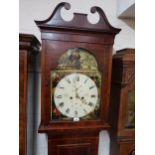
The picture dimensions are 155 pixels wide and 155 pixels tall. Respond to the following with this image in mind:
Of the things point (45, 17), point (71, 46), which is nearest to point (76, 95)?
point (71, 46)

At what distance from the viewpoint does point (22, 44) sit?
2.77 ft

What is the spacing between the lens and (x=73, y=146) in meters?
1.12

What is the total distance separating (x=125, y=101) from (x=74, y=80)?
40 centimetres

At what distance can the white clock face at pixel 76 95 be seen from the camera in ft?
3.48

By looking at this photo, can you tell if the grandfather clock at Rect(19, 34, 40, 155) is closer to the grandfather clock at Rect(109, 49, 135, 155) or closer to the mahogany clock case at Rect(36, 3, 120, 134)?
the mahogany clock case at Rect(36, 3, 120, 134)

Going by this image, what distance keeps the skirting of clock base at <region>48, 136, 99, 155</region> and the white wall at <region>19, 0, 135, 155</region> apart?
1.08ft

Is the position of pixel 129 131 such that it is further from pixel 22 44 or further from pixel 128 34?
pixel 22 44

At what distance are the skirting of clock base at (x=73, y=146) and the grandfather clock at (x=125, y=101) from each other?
0.20m

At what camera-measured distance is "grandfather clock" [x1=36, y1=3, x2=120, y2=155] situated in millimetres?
1021

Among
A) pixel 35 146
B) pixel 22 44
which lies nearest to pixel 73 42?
pixel 22 44

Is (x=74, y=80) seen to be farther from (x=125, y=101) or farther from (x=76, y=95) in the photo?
(x=125, y=101)

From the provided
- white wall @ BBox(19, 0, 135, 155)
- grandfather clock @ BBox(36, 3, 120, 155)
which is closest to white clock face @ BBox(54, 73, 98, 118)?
grandfather clock @ BBox(36, 3, 120, 155)
